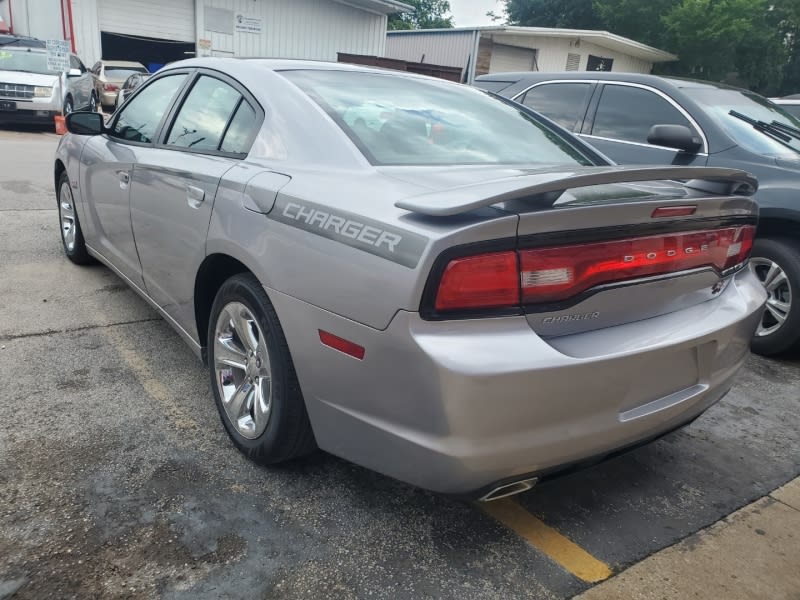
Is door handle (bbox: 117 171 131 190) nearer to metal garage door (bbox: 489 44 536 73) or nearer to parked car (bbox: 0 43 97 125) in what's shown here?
parked car (bbox: 0 43 97 125)

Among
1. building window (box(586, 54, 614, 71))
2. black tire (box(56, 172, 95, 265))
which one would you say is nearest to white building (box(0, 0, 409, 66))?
building window (box(586, 54, 614, 71))

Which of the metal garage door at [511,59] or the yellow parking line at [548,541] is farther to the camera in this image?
the metal garage door at [511,59]

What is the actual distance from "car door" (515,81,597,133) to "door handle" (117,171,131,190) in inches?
138

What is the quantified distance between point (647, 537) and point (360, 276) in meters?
1.42

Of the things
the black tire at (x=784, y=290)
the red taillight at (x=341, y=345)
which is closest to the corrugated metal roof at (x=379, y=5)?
the black tire at (x=784, y=290)

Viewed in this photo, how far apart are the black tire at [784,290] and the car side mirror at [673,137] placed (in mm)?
788

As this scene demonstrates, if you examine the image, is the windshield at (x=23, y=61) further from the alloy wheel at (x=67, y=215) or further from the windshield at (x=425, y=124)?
the windshield at (x=425, y=124)

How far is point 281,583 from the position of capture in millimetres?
1913

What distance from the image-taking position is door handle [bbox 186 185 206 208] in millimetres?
2631

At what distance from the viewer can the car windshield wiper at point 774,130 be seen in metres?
4.52

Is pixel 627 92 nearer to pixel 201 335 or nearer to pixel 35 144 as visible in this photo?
pixel 201 335

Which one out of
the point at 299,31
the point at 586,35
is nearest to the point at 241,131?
the point at 299,31

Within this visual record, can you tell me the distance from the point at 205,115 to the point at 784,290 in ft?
12.1

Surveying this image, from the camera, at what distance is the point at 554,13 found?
3838cm
